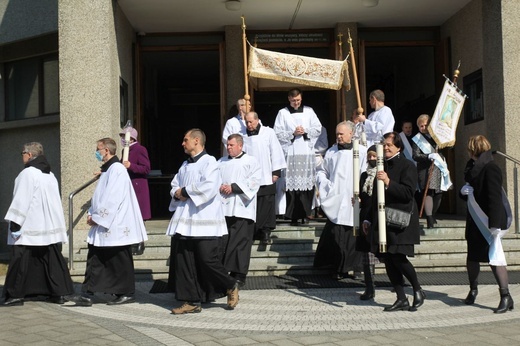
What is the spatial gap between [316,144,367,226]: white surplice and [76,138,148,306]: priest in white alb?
2.50 m

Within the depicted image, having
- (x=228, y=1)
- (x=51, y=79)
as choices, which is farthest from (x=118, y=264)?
(x=51, y=79)

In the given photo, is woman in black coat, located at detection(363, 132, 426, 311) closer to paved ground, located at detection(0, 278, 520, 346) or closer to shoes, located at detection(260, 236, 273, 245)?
paved ground, located at detection(0, 278, 520, 346)

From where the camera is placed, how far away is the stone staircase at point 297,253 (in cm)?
1003

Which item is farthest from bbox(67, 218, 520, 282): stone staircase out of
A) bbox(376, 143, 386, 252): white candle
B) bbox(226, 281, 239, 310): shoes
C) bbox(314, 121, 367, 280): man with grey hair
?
bbox(376, 143, 386, 252): white candle

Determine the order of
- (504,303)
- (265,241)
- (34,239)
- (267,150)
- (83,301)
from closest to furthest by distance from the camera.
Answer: (504,303) → (83,301) → (34,239) → (265,241) → (267,150)

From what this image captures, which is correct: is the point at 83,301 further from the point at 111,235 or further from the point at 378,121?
the point at 378,121

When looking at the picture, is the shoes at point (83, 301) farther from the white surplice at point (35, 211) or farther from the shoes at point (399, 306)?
the shoes at point (399, 306)

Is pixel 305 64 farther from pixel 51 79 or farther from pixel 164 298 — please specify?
pixel 51 79

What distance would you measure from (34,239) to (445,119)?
6.05 meters

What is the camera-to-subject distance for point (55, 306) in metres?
8.42

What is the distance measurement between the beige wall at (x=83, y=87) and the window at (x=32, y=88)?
11.8ft

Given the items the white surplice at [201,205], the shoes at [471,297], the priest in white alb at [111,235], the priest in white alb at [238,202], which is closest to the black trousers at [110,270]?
the priest in white alb at [111,235]

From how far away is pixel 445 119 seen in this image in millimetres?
10734

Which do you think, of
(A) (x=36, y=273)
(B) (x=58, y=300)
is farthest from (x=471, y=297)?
(A) (x=36, y=273)
